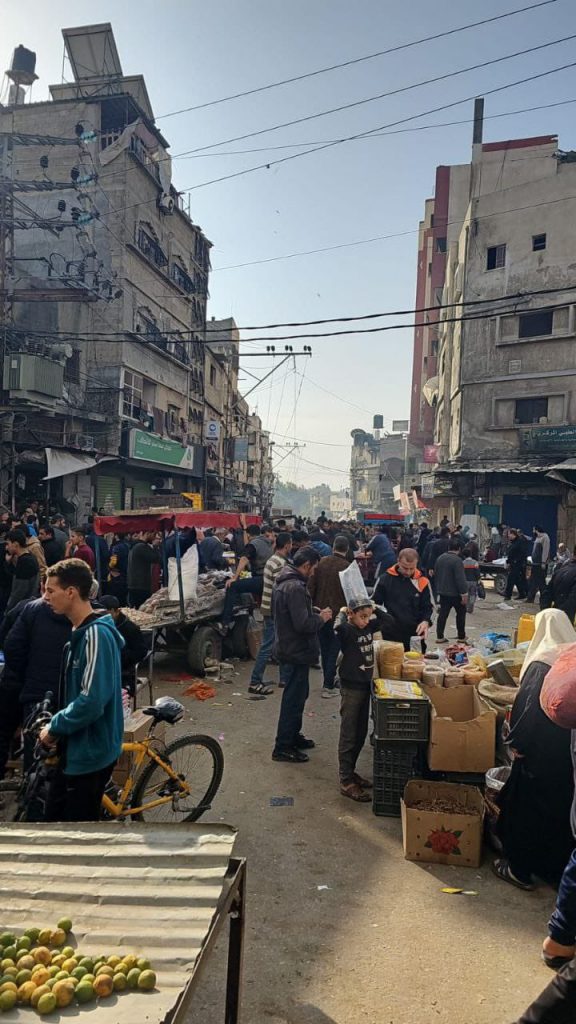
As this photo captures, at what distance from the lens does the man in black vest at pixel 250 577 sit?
9133mm

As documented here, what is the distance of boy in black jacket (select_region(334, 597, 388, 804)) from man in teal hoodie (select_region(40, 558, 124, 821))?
2510 millimetres

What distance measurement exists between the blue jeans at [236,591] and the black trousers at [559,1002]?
6.82 m

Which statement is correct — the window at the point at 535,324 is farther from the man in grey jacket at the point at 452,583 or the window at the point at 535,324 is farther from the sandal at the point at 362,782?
the sandal at the point at 362,782

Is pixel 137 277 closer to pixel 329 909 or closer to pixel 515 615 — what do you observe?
pixel 515 615

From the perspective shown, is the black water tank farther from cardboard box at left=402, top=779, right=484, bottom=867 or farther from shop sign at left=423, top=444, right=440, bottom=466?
cardboard box at left=402, top=779, right=484, bottom=867

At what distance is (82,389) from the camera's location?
2348 cm

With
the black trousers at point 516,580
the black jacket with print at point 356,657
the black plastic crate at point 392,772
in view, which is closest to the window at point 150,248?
the black trousers at point 516,580

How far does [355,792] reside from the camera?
504cm

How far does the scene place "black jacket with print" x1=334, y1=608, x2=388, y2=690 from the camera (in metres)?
5.18

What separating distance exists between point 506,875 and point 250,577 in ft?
20.3

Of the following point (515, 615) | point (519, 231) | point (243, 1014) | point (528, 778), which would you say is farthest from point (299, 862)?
point (519, 231)

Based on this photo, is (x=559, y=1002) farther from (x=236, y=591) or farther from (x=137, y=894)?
(x=236, y=591)

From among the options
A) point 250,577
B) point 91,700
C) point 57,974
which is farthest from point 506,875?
point 250,577

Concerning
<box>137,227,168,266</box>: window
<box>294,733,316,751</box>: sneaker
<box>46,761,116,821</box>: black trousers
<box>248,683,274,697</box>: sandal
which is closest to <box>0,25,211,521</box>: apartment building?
<box>137,227,168,266</box>: window
